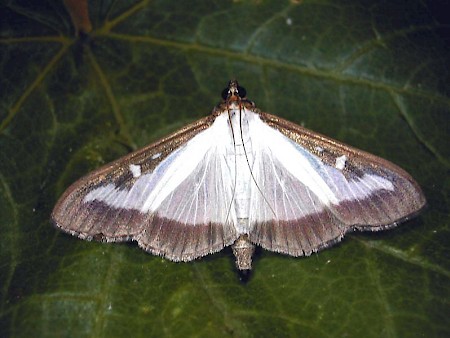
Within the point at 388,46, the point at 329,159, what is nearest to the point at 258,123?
the point at 329,159

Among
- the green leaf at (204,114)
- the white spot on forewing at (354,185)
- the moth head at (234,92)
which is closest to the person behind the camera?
the green leaf at (204,114)

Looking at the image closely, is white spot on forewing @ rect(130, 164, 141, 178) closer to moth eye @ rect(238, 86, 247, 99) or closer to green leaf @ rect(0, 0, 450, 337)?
green leaf @ rect(0, 0, 450, 337)

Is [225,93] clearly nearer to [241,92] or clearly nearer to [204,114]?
[241,92]

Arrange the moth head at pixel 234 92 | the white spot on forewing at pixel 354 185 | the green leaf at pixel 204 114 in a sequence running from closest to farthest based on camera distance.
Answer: the green leaf at pixel 204 114 → the white spot on forewing at pixel 354 185 → the moth head at pixel 234 92

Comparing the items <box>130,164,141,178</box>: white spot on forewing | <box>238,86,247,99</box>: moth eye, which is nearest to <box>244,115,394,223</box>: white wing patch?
<box>238,86,247,99</box>: moth eye

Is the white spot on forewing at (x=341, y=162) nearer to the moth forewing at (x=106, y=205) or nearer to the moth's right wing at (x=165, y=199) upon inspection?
the moth's right wing at (x=165, y=199)

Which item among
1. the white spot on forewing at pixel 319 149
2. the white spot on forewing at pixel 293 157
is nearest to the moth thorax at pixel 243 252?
the white spot on forewing at pixel 293 157
